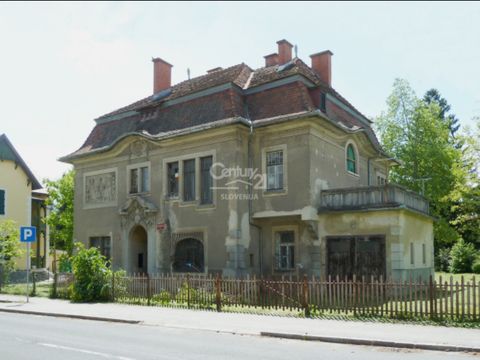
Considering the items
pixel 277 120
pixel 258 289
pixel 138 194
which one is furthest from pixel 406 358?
pixel 138 194

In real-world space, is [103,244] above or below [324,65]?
below

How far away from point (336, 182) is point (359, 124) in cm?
536

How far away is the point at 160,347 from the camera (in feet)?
34.6

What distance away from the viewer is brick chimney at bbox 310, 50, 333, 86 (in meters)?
28.5

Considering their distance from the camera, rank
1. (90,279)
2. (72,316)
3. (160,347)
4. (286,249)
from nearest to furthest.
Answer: (160,347)
(72,316)
(90,279)
(286,249)

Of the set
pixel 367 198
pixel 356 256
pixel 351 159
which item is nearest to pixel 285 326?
pixel 356 256

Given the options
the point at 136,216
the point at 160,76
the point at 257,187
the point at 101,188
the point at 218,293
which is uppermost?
the point at 160,76

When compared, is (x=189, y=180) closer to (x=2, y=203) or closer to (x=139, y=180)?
(x=139, y=180)

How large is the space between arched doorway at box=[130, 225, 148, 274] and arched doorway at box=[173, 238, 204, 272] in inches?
125

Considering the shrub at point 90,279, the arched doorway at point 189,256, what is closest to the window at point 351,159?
the arched doorway at point 189,256

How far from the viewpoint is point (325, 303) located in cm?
1580

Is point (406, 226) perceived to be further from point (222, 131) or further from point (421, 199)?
point (222, 131)

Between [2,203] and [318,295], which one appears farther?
[2,203]

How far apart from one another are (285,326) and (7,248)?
19.7 meters
